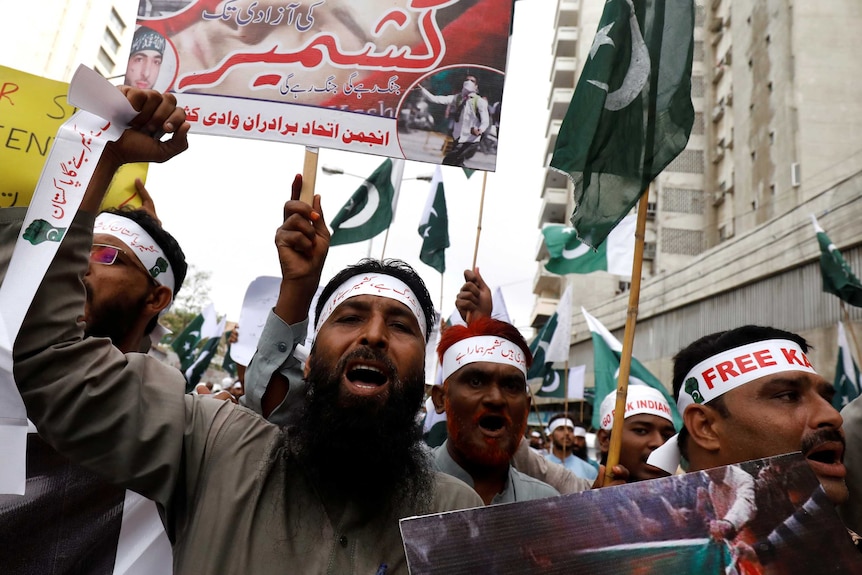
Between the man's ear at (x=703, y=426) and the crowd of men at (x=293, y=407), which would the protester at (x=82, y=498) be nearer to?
the crowd of men at (x=293, y=407)

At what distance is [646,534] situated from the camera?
1.36m

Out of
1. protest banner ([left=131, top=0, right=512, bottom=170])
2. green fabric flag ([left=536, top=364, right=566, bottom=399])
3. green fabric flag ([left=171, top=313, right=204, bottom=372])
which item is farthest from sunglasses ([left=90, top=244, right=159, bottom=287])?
green fabric flag ([left=536, top=364, right=566, bottom=399])

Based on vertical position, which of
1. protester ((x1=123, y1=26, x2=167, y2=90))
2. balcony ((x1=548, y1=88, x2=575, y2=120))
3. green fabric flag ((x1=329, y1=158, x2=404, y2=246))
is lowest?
protester ((x1=123, y1=26, x2=167, y2=90))

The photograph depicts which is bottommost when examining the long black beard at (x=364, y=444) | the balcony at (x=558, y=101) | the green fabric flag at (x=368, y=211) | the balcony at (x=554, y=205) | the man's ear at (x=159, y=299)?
the long black beard at (x=364, y=444)

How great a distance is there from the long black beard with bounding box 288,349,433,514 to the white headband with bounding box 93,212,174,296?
961 millimetres

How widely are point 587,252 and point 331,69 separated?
→ 21.1 feet

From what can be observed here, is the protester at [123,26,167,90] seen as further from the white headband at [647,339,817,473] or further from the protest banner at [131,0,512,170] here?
the white headband at [647,339,817,473]

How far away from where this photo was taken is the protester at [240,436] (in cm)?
163

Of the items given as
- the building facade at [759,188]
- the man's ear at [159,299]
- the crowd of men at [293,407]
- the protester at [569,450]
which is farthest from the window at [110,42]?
the crowd of men at [293,407]

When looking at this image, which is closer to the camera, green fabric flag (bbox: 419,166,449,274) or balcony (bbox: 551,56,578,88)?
green fabric flag (bbox: 419,166,449,274)

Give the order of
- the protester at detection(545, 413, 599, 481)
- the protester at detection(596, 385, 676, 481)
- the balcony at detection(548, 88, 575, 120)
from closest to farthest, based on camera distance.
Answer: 1. the protester at detection(596, 385, 676, 481)
2. the protester at detection(545, 413, 599, 481)
3. the balcony at detection(548, 88, 575, 120)

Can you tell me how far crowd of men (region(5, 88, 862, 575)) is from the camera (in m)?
1.64

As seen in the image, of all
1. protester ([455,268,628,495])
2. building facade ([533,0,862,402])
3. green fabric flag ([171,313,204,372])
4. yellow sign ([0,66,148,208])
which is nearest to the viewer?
yellow sign ([0,66,148,208])

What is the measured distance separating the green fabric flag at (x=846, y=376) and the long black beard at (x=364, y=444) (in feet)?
19.4
